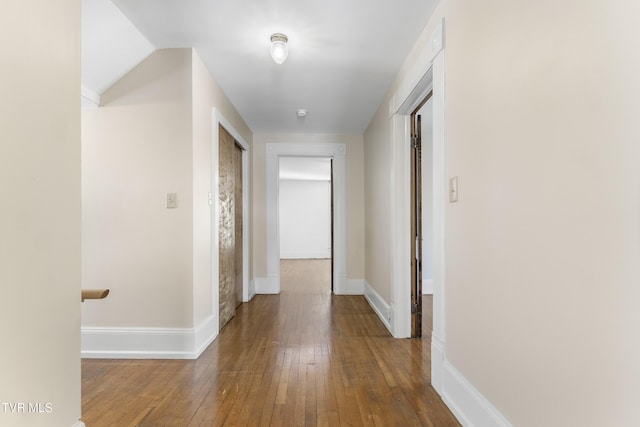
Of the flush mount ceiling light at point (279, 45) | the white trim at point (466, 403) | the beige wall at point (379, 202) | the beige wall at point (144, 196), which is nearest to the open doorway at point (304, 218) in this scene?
the beige wall at point (379, 202)

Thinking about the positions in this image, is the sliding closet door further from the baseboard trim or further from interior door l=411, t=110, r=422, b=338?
the baseboard trim

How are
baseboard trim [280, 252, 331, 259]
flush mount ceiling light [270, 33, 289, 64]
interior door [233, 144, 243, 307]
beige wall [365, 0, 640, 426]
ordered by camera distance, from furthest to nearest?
baseboard trim [280, 252, 331, 259] < interior door [233, 144, 243, 307] < flush mount ceiling light [270, 33, 289, 64] < beige wall [365, 0, 640, 426]

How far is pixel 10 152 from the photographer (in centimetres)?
108

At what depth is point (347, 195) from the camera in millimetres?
4980

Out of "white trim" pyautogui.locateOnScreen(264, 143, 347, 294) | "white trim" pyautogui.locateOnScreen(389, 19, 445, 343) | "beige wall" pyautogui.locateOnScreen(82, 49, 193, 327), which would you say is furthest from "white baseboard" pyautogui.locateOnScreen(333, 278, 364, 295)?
"beige wall" pyautogui.locateOnScreen(82, 49, 193, 327)

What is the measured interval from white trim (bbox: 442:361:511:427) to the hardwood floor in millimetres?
79

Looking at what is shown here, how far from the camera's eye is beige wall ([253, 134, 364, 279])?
4.93 metres

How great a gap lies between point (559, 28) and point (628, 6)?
249 millimetres

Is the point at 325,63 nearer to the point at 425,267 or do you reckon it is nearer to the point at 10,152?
the point at 10,152

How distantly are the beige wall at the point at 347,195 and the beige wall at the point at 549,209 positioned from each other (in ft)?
10.4

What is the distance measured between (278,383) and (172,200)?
1.51 m

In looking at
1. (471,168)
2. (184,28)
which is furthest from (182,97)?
(471,168)

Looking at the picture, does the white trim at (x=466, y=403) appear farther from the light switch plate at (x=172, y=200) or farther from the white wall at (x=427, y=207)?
the white wall at (x=427, y=207)

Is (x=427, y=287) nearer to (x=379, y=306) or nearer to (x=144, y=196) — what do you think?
(x=379, y=306)
